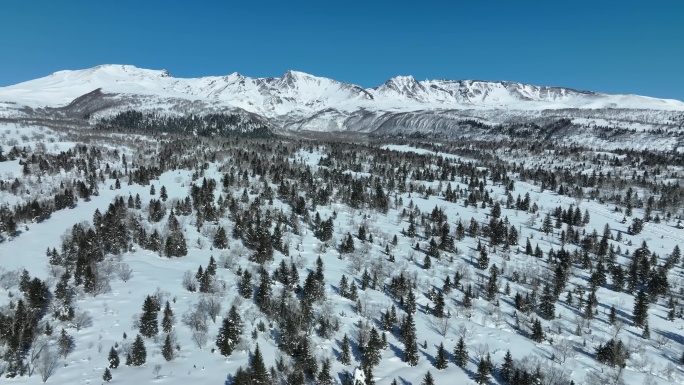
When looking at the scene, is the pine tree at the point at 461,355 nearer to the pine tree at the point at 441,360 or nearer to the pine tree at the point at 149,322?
the pine tree at the point at 441,360

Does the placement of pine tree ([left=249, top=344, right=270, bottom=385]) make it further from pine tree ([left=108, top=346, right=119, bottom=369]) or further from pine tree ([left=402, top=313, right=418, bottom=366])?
pine tree ([left=402, top=313, right=418, bottom=366])

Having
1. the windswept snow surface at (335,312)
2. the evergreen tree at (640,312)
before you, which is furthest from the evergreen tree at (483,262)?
the evergreen tree at (640,312)

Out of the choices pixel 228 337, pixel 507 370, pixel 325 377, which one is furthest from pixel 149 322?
pixel 507 370

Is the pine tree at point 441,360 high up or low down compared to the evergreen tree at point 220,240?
down

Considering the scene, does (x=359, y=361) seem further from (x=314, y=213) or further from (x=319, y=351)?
(x=314, y=213)

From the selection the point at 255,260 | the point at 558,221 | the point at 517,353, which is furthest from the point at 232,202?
the point at 558,221

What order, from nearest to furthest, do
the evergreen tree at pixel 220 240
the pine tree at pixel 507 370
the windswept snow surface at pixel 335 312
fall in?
1. the windswept snow surface at pixel 335 312
2. the pine tree at pixel 507 370
3. the evergreen tree at pixel 220 240

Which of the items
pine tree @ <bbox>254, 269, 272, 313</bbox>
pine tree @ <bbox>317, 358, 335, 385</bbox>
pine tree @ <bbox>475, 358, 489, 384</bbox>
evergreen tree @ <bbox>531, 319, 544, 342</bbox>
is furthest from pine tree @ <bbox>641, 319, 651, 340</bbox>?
pine tree @ <bbox>254, 269, 272, 313</bbox>

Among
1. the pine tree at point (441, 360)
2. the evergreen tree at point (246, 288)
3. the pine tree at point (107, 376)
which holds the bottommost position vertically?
the pine tree at point (441, 360)

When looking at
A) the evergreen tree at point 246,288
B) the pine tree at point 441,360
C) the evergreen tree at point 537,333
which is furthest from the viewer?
the evergreen tree at point 246,288

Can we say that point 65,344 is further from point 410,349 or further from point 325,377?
point 410,349
